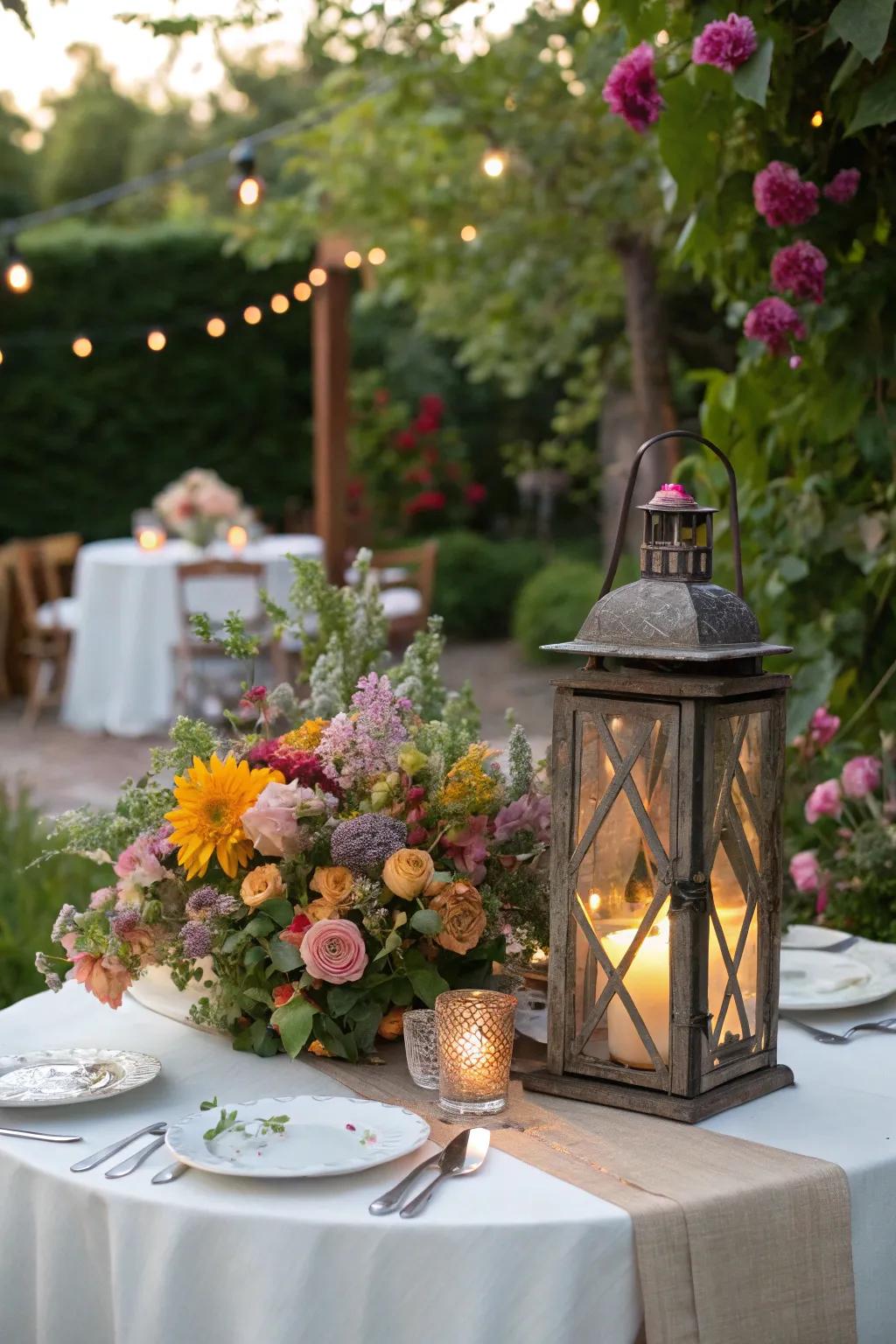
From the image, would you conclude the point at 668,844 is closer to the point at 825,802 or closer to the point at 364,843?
the point at 364,843

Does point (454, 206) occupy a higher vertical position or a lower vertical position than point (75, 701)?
higher

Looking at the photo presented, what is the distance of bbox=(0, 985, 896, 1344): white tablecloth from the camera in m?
1.31

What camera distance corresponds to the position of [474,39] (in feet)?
20.5

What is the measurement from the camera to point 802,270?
2.68m

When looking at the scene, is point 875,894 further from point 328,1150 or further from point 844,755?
point 328,1150

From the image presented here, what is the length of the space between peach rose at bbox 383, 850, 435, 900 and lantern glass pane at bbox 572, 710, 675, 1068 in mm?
163

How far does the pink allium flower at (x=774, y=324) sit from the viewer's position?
2781 mm

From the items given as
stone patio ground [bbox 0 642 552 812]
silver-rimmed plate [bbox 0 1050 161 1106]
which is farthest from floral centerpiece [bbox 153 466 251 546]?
silver-rimmed plate [bbox 0 1050 161 1106]

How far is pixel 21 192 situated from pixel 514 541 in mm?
4842

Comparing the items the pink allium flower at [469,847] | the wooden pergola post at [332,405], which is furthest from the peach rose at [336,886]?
the wooden pergola post at [332,405]

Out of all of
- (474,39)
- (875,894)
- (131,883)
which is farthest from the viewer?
(474,39)

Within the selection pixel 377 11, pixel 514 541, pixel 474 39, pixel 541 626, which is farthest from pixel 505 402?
pixel 377 11

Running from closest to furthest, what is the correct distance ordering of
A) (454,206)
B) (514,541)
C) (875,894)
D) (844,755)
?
(875,894) → (844,755) → (454,206) → (514,541)

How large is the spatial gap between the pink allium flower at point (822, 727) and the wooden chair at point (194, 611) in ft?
16.1
